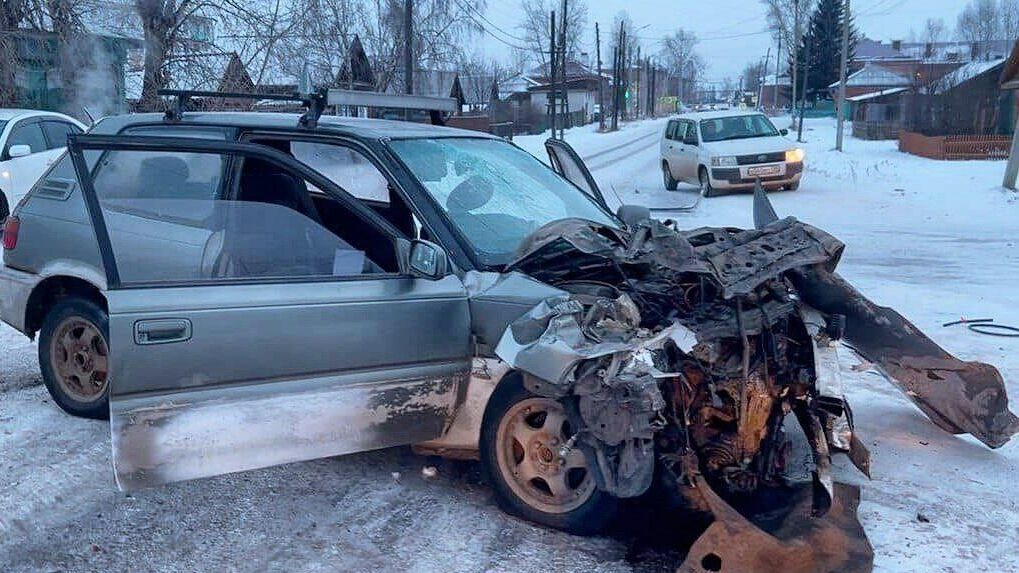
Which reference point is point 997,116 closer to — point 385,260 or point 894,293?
point 894,293

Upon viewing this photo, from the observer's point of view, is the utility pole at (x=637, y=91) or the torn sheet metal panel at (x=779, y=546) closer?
the torn sheet metal panel at (x=779, y=546)

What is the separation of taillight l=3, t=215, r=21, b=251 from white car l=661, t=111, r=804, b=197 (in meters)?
14.4

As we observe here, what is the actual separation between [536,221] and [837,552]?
7.02 ft

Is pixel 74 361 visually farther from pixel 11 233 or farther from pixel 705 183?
pixel 705 183

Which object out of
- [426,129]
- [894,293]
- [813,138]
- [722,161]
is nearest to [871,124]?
[813,138]

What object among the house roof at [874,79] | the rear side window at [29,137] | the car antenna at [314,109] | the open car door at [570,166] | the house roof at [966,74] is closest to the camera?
the car antenna at [314,109]

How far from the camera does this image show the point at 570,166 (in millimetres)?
5934

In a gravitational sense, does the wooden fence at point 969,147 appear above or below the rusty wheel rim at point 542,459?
above

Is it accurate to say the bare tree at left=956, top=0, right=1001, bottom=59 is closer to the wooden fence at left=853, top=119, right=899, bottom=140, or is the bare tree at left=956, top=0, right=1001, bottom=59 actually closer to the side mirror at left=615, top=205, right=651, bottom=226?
the wooden fence at left=853, top=119, right=899, bottom=140

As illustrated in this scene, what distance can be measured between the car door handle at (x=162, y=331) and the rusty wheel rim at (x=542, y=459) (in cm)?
137

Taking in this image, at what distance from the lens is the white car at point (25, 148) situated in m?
12.2

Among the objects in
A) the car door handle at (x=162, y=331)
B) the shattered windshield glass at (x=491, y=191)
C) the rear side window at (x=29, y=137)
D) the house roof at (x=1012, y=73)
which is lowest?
the car door handle at (x=162, y=331)

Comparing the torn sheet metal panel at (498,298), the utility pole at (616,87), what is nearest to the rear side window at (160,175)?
the torn sheet metal panel at (498,298)

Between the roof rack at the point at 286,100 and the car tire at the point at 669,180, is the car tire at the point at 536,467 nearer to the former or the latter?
the roof rack at the point at 286,100
